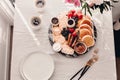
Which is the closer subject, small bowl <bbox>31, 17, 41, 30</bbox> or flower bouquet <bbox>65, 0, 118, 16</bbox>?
flower bouquet <bbox>65, 0, 118, 16</bbox>

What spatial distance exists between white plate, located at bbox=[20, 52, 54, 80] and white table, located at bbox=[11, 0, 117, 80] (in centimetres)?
3

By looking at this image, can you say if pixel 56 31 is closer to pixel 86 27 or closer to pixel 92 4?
pixel 86 27

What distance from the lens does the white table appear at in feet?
5.86

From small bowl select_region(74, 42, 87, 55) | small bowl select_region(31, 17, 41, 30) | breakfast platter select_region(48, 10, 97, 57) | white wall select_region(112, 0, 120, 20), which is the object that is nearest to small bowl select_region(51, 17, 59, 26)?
breakfast platter select_region(48, 10, 97, 57)

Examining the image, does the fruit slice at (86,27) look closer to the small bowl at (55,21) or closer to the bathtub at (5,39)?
the small bowl at (55,21)

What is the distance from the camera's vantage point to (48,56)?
1.81 metres

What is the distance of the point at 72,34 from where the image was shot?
182 centimetres

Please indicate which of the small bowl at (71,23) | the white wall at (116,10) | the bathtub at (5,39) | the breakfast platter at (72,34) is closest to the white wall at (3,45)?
the bathtub at (5,39)

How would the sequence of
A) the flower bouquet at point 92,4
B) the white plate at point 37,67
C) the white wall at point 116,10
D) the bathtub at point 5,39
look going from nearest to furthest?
the flower bouquet at point 92,4, the white plate at point 37,67, the bathtub at point 5,39, the white wall at point 116,10

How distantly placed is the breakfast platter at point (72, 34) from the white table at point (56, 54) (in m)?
0.05

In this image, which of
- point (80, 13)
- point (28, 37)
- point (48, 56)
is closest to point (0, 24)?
point (28, 37)

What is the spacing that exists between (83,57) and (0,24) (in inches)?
29.5

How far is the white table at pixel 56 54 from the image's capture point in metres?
1.79

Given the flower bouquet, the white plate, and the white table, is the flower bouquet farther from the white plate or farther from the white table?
the white plate
